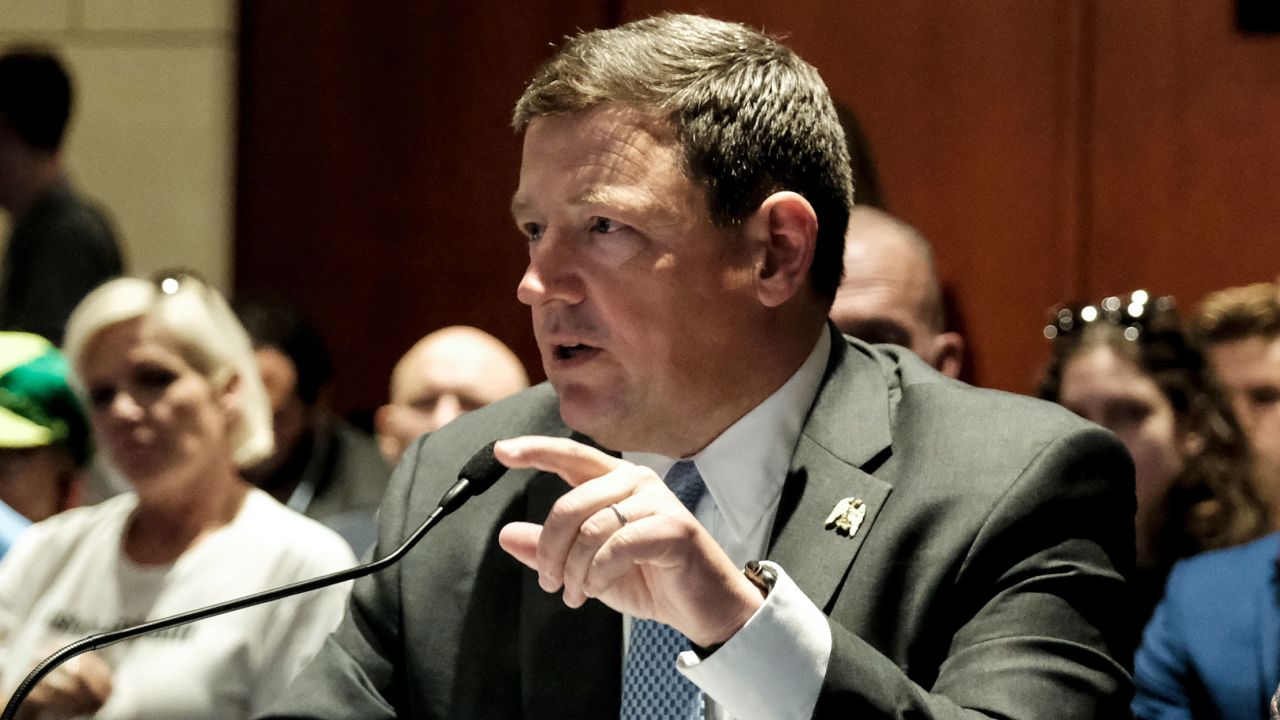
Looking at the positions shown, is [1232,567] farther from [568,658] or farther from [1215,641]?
[568,658]

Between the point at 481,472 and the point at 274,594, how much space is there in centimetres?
21

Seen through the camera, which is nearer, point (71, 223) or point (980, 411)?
point (980, 411)

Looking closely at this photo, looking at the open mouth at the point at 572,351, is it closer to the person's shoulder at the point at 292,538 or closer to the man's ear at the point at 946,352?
the person's shoulder at the point at 292,538

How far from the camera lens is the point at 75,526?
3123mm

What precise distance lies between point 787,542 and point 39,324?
3.11m

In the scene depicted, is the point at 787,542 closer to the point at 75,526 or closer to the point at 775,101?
the point at 775,101

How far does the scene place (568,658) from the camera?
1849mm

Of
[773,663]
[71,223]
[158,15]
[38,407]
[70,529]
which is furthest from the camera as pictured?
[158,15]

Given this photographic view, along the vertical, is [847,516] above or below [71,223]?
above

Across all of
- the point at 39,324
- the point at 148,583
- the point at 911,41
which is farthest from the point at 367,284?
the point at 148,583

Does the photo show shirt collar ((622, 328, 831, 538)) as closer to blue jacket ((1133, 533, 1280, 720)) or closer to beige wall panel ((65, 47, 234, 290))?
blue jacket ((1133, 533, 1280, 720))

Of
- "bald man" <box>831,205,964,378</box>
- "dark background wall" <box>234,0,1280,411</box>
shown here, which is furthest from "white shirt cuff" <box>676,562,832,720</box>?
"dark background wall" <box>234,0,1280,411</box>

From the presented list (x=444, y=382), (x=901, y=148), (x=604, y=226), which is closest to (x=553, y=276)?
(x=604, y=226)

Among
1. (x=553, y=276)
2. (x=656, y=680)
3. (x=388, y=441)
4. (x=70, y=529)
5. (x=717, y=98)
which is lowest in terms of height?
(x=388, y=441)
